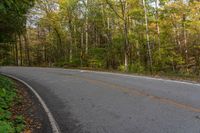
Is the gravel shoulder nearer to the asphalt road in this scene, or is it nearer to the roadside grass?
the roadside grass

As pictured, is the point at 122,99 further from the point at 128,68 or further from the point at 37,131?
the point at 128,68

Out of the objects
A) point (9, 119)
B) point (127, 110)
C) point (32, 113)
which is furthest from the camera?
point (32, 113)

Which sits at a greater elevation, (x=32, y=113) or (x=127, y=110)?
(x=127, y=110)

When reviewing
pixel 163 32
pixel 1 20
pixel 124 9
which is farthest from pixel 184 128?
pixel 163 32

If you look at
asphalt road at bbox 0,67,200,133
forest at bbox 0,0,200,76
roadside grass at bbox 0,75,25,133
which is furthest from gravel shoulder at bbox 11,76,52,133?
forest at bbox 0,0,200,76

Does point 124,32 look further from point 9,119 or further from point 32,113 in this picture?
point 9,119

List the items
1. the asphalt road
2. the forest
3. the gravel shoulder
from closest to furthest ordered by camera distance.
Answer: the asphalt road, the gravel shoulder, the forest

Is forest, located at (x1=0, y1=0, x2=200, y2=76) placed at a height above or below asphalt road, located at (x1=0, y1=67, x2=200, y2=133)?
above

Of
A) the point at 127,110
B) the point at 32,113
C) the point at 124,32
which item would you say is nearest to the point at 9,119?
the point at 32,113

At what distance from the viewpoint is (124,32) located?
31000 mm

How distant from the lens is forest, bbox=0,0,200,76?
28.6m

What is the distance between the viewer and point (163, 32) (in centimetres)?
3152

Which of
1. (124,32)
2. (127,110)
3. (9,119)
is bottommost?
(9,119)

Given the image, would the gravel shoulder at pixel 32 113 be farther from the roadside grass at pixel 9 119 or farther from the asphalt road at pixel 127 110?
the asphalt road at pixel 127 110
